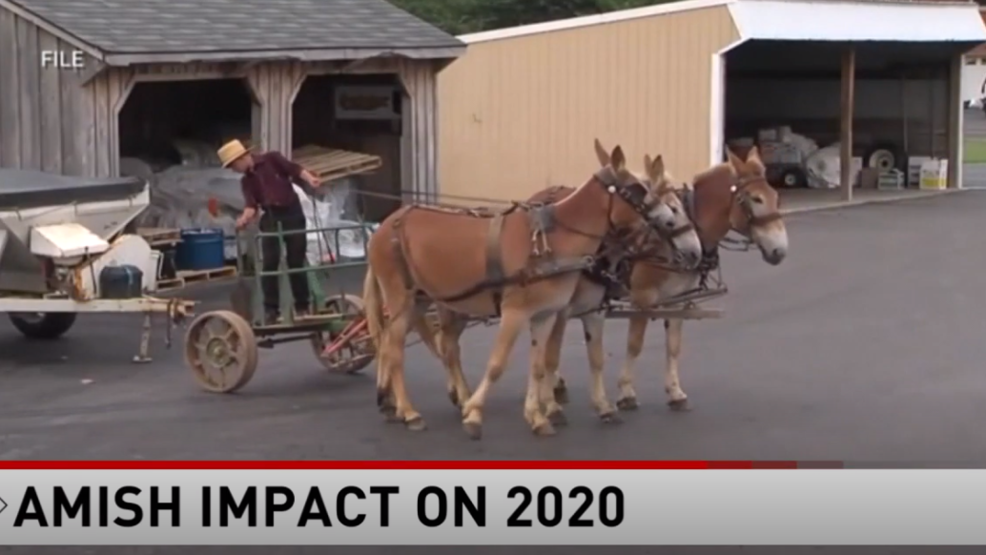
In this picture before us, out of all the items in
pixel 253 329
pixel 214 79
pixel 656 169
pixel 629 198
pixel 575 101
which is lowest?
pixel 253 329

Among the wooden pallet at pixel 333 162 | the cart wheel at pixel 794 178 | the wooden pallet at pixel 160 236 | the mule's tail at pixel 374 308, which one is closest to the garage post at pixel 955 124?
the cart wheel at pixel 794 178

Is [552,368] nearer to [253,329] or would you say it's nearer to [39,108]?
[253,329]

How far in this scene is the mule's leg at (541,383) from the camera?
11.1m

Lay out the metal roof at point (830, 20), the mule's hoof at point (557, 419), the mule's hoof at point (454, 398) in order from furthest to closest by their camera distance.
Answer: the metal roof at point (830, 20) → the mule's hoof at point (454, 398) → the mule's hoof at point (557, 419)

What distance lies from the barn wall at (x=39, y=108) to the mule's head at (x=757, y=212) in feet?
29.4

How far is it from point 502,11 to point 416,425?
29.5m

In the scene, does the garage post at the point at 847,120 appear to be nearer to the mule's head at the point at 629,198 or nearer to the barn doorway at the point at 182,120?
the barn doorway at the point at 182,120

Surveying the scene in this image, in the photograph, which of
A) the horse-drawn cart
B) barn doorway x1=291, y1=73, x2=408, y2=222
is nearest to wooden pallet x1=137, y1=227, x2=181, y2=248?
barn doorway x1=291, y1=73, x2=408, y2=222

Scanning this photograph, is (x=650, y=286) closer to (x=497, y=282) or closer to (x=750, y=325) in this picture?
(x=497, y=282)

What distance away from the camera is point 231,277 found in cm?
2000

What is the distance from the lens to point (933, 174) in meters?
35.1

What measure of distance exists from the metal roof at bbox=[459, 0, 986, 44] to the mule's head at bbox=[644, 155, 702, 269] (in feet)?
57.9

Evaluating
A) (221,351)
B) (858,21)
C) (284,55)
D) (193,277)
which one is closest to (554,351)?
(221,351)

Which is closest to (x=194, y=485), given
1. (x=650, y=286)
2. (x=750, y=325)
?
(x=650, y=286)
